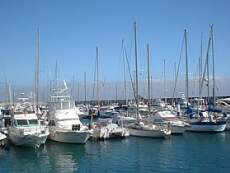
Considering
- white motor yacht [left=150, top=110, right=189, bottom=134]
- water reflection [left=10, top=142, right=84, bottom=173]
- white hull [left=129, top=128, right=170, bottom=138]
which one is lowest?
water reflection [left=10, top=142, right=84, bottom=173]

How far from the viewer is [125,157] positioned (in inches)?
1256

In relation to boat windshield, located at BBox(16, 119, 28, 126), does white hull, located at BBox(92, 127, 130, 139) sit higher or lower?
lower

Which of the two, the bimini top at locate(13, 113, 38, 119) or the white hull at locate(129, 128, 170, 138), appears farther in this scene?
the white hull at locate(129, 128, 170, 138)

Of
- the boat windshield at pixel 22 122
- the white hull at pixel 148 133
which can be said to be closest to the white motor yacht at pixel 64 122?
the boat windshield at pixel 22 122

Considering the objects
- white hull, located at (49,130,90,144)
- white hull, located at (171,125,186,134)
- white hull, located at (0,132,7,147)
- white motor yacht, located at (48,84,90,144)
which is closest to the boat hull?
white hull, located at (171,125,186,134)

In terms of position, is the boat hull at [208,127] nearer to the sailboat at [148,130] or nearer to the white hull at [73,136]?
the sailboat at [148,130]

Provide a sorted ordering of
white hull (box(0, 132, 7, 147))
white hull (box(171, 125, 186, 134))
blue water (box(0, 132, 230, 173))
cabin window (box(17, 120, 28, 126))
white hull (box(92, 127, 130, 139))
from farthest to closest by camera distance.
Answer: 1. white hull (box(171, 125, 186, 134))
2. white hull (box(92, 127, 130, 139))
3. cabin window (box(17, 120, 28, 126))
4. white hull (box(0, 132, 7, 147))
5. blue water (box(0, 132, 230, 173))

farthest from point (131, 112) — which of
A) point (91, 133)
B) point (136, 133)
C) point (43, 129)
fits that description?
point (43, 129)

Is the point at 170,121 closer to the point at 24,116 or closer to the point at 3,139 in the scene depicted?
the point at 24,116

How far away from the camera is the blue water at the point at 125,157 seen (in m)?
27.8

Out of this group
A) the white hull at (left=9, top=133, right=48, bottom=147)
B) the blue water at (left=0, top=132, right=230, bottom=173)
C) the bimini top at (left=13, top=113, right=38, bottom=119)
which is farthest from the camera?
the bimini top at (left=13, top=113, right=38, bottom=119)

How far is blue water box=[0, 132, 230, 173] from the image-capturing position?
91.0ft

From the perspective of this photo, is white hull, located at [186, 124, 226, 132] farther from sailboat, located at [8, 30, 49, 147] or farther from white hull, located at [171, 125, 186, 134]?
sailboat, located at [8, 30, 49, 147]

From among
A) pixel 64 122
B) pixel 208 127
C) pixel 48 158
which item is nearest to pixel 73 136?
pixel 64 122
